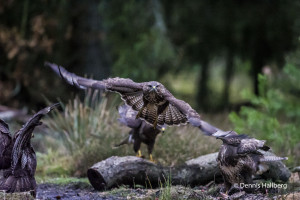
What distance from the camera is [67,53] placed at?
14539mm

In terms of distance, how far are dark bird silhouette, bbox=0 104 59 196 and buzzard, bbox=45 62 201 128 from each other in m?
0.87

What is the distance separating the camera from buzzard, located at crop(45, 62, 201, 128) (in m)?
5.75

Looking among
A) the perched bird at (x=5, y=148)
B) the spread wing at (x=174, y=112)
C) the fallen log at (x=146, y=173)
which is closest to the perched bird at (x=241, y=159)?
the spread wing at (x=174, y=112)

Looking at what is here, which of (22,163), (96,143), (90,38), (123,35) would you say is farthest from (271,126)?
(90,38)

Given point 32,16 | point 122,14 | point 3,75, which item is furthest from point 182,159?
point 3,75

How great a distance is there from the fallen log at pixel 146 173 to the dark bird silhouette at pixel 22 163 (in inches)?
47.4

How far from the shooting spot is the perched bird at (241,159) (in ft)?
17.3

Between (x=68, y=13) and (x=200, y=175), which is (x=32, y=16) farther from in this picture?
(x=200, y=175)

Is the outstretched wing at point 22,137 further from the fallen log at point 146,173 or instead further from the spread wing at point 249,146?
the spread wing at point 249,146

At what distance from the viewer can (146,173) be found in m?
6.38

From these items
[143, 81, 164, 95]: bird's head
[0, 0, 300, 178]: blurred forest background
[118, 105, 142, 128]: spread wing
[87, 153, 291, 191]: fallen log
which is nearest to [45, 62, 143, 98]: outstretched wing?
[143, 81, 164, 95]: bird's head

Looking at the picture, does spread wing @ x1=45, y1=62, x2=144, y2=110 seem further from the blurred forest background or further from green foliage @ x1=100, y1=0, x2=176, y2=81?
green foliage @ x1=100, y1=0, x2=176, y2=81

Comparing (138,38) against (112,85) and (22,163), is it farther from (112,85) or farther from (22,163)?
(22,163)

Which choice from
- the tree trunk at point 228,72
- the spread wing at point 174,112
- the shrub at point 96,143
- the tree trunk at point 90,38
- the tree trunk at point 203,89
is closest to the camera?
the spread wing at point 174,112
